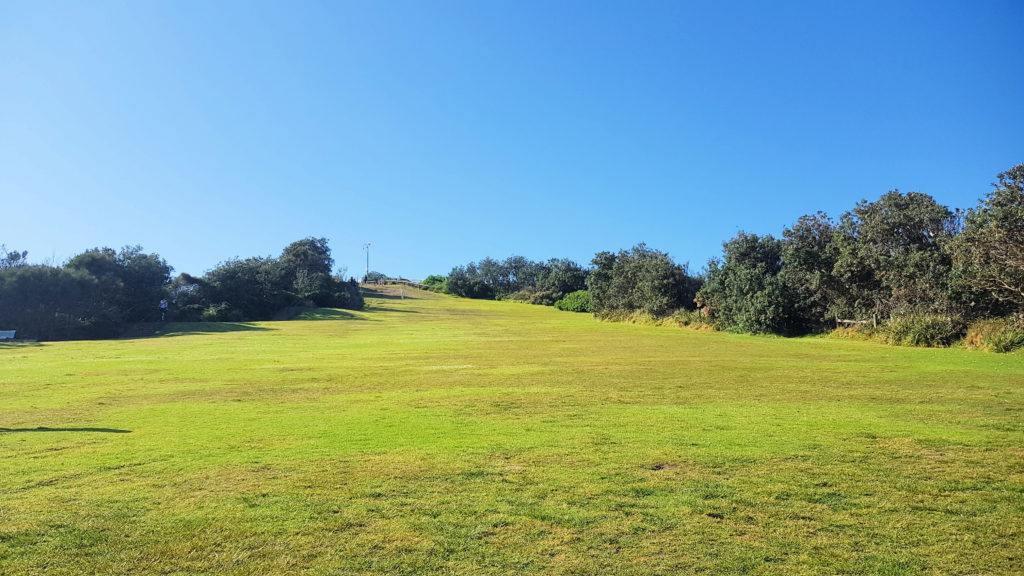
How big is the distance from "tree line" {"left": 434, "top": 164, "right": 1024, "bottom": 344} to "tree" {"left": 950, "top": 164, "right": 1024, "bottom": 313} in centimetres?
4

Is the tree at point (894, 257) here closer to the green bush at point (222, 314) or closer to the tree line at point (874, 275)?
the tree line at point (874, 275)

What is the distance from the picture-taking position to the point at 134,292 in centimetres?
5009

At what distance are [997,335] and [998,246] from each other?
11.3 feet

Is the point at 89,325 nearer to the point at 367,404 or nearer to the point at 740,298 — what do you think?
the point at 367,404

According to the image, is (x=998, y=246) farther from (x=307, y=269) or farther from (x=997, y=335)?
(x=307, y=269)

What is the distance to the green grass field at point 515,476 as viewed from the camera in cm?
495

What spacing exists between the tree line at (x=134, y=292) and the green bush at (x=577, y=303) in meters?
24.6

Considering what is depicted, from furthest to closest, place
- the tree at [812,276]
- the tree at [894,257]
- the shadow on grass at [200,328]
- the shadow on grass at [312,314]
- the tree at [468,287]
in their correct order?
the tree at [468,287] → the shadow on grass at [312,314] → the shadow on grass at [200,328] → the tree at [812,276] → the tree at [894,257]

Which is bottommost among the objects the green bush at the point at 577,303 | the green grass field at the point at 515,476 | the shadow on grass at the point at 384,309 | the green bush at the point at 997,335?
the green grass field at the point at 515,476

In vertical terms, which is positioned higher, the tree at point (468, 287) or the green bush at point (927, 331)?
the tree at point (468, 287)

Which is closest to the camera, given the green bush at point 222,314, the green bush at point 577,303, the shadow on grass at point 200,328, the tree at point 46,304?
the tree at point 46,304

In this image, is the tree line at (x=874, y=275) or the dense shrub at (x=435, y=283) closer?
the tree line at (x=874, y=275)

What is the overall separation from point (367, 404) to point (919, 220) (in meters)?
29.1

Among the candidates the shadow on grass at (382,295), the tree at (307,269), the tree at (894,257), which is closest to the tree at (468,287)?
the shadow on grass at (382,295)
